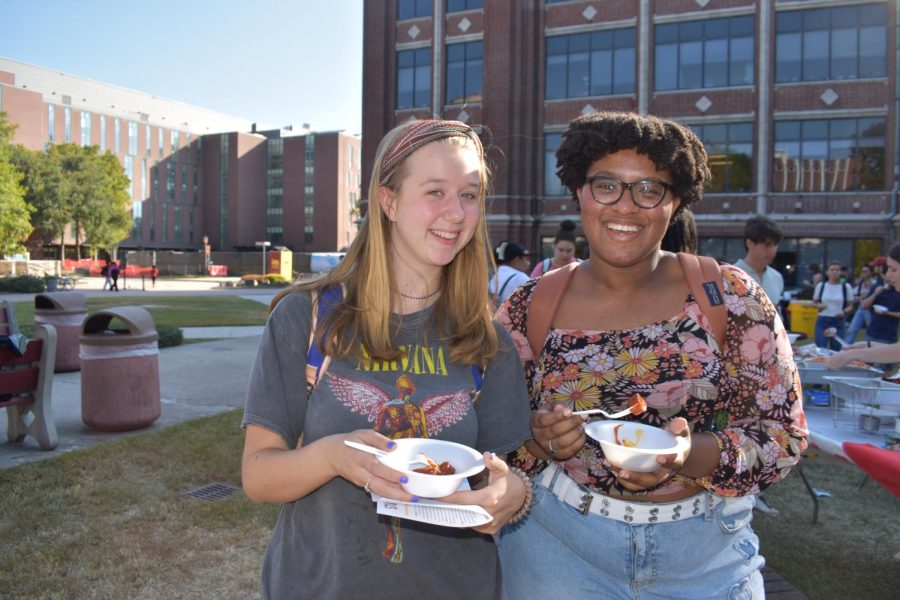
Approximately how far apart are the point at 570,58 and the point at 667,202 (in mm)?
29735

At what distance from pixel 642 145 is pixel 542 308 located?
2.01ft

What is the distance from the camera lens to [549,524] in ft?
6.94

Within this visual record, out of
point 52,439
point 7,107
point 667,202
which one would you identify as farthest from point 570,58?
point 7,107

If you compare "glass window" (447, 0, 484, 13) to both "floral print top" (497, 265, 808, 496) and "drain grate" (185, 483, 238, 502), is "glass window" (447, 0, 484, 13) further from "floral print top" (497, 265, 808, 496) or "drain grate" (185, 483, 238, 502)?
"floral print top" (497, 265, 808, 496)

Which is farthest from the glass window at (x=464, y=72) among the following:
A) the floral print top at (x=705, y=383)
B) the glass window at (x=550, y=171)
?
the floral print top at (x=705, y=383)

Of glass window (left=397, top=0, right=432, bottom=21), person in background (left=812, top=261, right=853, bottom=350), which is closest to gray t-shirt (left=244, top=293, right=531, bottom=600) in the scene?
person in background (left=812, top=261, right=853, bottom=350)

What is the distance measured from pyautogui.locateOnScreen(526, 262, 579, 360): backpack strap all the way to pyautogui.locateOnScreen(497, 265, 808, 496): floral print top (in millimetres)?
62

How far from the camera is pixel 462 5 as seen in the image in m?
31.3

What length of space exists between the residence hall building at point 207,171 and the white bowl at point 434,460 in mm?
83575

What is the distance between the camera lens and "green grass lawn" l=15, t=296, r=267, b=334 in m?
18.6

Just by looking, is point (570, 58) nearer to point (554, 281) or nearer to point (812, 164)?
point (812, 164)

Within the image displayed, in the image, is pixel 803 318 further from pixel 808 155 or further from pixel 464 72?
pixel 464 72

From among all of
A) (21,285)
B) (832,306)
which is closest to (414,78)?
(21,285)

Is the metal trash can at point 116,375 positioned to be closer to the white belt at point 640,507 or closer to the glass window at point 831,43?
the white belt at point 640,507
